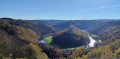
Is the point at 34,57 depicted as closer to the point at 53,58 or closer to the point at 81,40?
the point at 53,58

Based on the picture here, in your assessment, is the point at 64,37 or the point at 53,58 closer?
the point at 53,58

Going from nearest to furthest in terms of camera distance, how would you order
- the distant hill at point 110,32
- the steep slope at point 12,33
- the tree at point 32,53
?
1. the tree at point 32,53
2. the steep slope at point 12,33
3. the distant hill at point 110,32

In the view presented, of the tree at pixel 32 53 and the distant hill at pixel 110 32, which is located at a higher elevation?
the tree at pixel 32 53

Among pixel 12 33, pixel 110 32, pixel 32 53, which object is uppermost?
pixel 12 33

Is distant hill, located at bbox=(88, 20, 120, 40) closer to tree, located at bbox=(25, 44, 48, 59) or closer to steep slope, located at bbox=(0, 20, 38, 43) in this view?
steep slope, located at bbox=(0, 20, 38, 43)

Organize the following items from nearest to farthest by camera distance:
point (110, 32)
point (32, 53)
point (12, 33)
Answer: point (32, 53) → point (12, 33) → point (110, 32)

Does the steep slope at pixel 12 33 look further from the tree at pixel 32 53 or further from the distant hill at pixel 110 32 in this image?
the distant hill at pixel 110 32

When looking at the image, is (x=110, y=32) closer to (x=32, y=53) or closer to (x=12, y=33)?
(x=12, y=33)

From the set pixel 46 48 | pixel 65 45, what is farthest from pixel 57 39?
pixel 46 48

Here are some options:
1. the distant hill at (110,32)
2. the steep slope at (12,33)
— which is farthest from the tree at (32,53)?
the distant hill at (110,32)

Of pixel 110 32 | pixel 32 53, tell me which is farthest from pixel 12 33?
pixel 110 32

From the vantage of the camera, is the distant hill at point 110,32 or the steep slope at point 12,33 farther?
the distant hill at point 110,32
